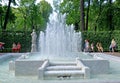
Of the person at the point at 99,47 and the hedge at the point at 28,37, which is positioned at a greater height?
the hedge at the point at 28,37

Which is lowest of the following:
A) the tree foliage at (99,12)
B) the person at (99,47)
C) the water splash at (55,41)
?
the person at (99,47)

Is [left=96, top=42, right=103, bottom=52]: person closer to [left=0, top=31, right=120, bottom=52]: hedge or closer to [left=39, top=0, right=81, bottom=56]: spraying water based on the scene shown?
[left=0, top=31, right=120, bottom=52]: hedge

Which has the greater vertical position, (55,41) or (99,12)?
(99,12)

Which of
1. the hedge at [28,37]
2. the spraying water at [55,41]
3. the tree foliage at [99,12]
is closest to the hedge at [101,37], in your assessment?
the hedge at [28,37]

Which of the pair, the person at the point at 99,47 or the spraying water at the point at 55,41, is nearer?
the spraying water at the point at 55,41

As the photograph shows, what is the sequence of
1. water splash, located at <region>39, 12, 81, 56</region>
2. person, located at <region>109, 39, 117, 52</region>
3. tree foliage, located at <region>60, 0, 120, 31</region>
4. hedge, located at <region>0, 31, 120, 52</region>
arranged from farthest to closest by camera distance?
tree foliage, located at <region>60, 0, 120, 31</region> < hedge, located at <region>0, 31, 120, 52</region> < person, located at <region>109, 39, 117, 52</region> < water splash, located at <region>39, 12, 81, 56</region>

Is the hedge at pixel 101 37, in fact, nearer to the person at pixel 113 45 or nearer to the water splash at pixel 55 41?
the person at pixel 113 45

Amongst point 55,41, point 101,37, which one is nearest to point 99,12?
point 101,37

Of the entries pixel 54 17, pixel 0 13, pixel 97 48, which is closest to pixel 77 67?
pixel 54 17

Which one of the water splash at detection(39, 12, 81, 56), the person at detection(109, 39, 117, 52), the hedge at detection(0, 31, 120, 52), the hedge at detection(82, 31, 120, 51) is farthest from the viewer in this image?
the hedge at detection(82, 31, 120, 51)

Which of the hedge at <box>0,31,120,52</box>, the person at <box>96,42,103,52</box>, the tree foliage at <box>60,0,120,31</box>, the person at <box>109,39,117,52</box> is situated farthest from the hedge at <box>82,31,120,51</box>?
the tree foliage at <box>60,0,120,31</box>

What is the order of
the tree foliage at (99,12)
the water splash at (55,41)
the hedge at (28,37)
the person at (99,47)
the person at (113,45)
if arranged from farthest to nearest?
the tree foliage at (99,12) < the hedge at (28,37) < the person at (99,47) < the person at (113,45) < the water splash at (55,41)

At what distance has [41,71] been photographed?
12.8 meters

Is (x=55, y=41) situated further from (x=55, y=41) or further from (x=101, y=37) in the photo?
(x=101, y=37)
